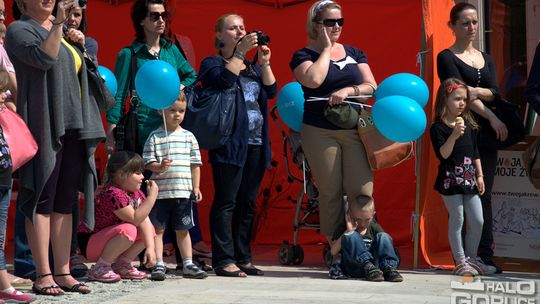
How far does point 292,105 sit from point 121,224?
5.13 feet

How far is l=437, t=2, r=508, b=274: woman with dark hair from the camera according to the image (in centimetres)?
785

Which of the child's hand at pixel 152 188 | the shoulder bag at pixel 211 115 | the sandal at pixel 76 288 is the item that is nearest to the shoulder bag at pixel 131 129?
the shoulder bag at pixel 211 115

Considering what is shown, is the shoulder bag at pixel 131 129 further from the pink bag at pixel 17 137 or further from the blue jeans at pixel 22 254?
the pink bag at pixel 17 137

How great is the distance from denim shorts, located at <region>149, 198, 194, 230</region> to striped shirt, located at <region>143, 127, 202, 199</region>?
2.4 inches

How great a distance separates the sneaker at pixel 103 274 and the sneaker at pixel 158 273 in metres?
0.27

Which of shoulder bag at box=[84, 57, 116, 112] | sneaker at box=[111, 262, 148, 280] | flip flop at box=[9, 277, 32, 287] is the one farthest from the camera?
sneaker at box=[111, 262, 148, 280]

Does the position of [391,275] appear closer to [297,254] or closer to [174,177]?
[297,254]

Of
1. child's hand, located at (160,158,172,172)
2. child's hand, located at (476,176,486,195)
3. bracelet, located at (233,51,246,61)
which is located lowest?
child's hand, located at (476,176,486,195)

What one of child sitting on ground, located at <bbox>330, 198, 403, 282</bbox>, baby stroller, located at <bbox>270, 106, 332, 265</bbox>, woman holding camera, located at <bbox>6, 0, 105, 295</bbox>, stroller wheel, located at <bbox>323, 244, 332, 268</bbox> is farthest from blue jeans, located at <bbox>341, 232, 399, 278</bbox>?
woman holding camera, located at <bbox>6, 0, 105, 295</bbox>

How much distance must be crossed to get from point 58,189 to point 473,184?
301 cm

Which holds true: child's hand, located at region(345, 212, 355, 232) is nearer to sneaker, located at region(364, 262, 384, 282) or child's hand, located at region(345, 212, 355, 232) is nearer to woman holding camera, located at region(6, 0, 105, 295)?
sneaker, located at region(364, 262, 384, 282)

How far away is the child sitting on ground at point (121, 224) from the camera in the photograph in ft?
23.2

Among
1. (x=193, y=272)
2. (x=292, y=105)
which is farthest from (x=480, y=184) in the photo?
(x=193, y=272)

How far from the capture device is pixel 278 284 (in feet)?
23.4
